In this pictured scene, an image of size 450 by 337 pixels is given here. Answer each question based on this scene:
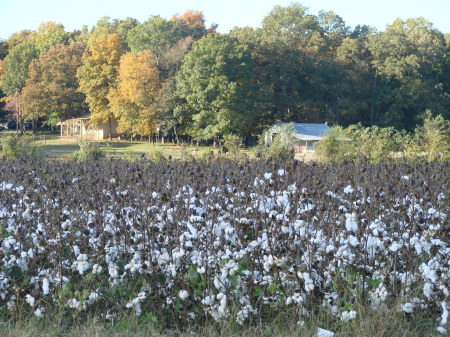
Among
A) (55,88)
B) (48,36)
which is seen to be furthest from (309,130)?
(48,36)

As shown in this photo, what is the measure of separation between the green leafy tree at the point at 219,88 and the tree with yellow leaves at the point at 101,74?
34.9ft

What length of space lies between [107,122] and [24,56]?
1494cm

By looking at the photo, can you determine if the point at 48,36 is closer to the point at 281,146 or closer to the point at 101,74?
the point at 101,74

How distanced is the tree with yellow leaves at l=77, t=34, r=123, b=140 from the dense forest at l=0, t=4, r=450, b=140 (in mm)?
89

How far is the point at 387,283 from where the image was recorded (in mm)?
3771

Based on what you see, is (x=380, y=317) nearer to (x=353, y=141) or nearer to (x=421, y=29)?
(x=353, y=141)

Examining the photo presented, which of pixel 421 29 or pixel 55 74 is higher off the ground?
pixel 421 29

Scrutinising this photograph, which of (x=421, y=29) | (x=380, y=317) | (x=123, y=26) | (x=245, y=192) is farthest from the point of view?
(x=123, y=26)

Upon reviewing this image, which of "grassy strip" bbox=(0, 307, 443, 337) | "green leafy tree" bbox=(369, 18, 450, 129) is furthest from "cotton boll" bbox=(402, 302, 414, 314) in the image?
"green leafy tree" bbox=(369, 18, 450, 129)

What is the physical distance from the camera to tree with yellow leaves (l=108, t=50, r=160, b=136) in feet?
144

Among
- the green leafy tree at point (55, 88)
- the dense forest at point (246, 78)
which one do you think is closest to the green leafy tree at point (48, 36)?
the green leafy tree at point (55, 88)

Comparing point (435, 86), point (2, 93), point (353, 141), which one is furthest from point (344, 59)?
point (2, 93)

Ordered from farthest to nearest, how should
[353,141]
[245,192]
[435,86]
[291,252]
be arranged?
1. [435,86]
2. [353,141]
3. [245,192]
4. [291,252]

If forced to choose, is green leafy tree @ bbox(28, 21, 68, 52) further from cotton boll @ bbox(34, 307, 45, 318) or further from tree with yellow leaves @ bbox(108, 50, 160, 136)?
cotton boll @ bbox(34, 307, 45, 318)
